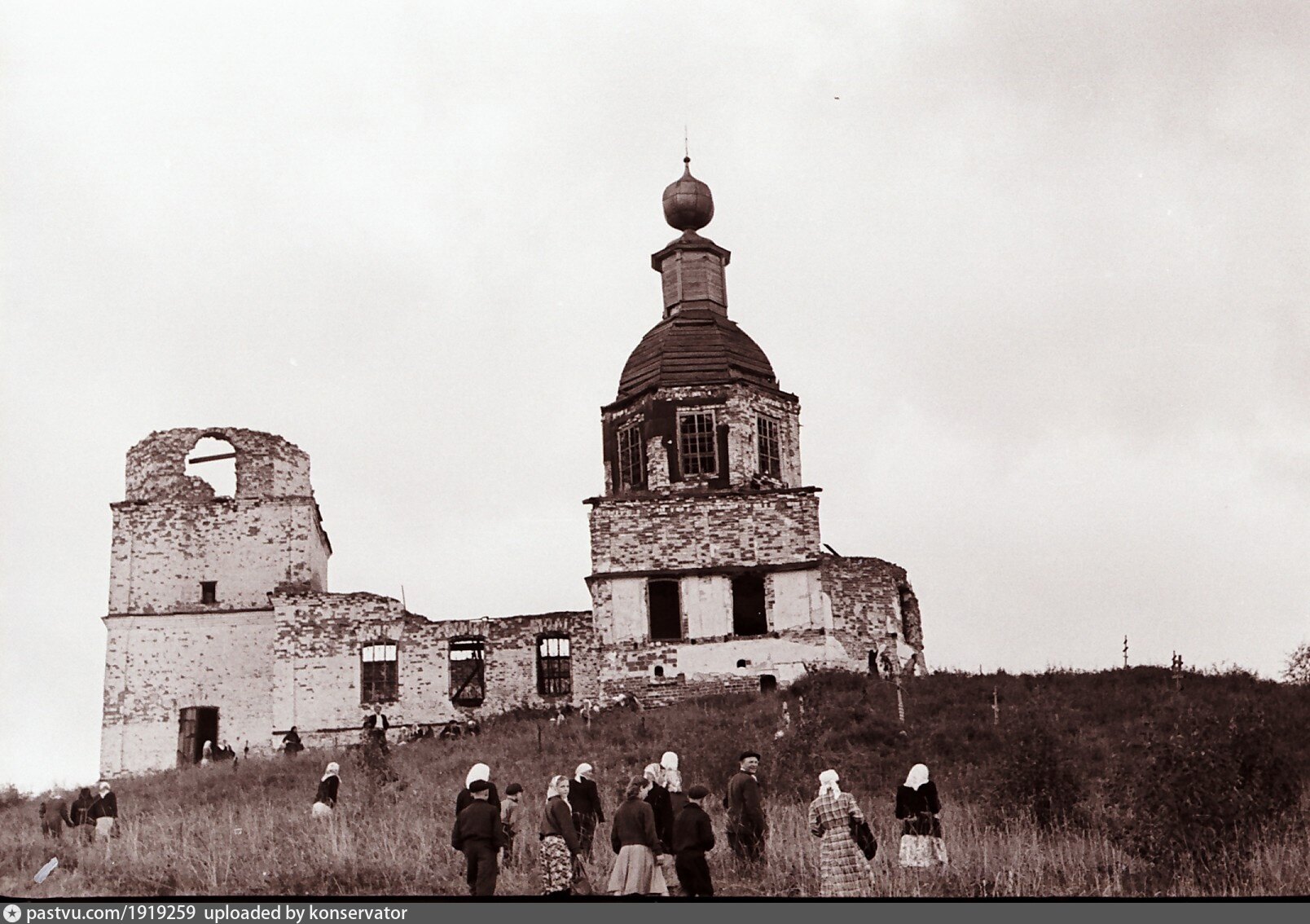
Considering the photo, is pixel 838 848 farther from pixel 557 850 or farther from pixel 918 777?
pixel 557 850

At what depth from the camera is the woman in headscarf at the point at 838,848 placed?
12.6m

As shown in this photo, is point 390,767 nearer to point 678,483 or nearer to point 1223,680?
point 678,483

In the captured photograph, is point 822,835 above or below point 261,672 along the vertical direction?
below

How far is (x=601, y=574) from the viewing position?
31.1m

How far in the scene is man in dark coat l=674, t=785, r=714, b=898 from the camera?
12789mm

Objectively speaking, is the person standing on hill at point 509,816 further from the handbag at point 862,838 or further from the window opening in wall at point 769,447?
the window opening in wall at point 769,447

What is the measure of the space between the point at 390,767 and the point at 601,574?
8.65 meters

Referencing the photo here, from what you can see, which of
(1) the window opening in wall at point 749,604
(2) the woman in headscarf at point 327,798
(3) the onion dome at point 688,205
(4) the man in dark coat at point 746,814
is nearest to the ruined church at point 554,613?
(1) the window opening in wall at point 749,604

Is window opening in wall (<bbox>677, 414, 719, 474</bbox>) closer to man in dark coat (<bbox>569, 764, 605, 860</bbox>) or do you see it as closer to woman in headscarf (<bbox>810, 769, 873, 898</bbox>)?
man in dark coat (<bbox>569, 764, 605, 860</bbox>)

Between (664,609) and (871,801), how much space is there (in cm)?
1183

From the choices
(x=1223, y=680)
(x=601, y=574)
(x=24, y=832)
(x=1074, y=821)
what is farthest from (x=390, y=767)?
(x=1223, y=680)

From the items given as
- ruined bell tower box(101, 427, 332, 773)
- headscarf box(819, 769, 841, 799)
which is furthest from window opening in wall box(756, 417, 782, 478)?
headscarf box(819, 769, 841, 799)

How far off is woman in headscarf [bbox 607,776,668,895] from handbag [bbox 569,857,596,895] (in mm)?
430
